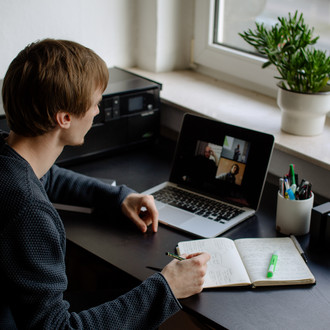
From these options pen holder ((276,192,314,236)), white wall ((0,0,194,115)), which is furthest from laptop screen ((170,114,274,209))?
white wall ((0,0,194,115))

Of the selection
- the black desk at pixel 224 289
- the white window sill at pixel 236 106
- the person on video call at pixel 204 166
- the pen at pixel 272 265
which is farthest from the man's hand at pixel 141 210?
the white window sill at pixel 236 106

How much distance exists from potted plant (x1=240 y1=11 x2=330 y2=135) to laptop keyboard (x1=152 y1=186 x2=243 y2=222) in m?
0.38

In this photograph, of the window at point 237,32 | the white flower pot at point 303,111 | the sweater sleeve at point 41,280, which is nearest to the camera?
the sweater sleeve at point 41,280

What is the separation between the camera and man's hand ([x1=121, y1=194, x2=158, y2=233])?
55.0 inches

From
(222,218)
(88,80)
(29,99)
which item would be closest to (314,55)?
(222,218)

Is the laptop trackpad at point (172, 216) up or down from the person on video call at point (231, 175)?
down

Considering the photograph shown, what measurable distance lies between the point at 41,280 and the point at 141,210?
523 millimetres

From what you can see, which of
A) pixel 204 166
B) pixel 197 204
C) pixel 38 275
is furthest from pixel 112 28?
pixel 38 275

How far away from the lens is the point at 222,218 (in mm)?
1431

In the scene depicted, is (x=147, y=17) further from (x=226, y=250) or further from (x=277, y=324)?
(x=277, y=324)

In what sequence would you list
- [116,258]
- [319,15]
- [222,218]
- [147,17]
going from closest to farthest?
[116,258] → [222,218] → [319,15] → [147,17]

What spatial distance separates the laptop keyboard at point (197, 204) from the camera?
145cm

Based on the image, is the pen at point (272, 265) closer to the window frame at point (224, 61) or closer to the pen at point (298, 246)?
the pen at point (298, 246)

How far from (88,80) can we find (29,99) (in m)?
0.13
